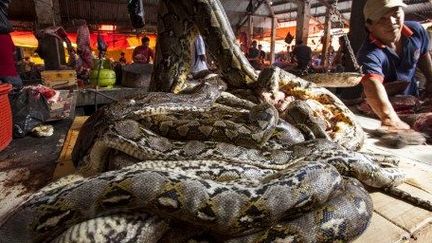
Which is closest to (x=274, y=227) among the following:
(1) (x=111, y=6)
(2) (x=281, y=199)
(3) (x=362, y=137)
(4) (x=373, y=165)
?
(2) (x=281, y=199)

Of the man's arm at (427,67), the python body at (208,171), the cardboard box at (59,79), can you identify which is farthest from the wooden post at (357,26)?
the cardboard box at (59,79)

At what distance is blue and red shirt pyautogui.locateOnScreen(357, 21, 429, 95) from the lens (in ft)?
14.8

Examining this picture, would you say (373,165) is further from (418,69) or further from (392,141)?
(418,69)

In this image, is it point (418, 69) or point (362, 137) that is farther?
point (418, 69)

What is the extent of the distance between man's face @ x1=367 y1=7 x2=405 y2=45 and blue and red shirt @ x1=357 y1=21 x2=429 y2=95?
0.11 metres

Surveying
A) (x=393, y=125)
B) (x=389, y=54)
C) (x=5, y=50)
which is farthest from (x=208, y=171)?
(x=5, y=50)

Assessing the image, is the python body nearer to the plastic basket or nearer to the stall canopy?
the plastic basket

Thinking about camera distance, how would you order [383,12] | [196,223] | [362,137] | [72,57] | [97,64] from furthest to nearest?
[72,57] < [97,64] < [383,12] < [362,137] < [196,223]

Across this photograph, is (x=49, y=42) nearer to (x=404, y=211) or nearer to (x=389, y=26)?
(x=389, y=26)

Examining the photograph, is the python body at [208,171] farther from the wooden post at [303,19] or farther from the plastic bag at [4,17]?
the wooden post at [303,19]

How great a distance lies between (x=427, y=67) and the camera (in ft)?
17.2

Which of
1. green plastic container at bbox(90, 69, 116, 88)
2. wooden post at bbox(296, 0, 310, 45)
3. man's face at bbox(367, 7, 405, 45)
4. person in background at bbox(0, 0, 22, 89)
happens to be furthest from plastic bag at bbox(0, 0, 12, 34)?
wooden post at bbox(296, 0, 310, 45)

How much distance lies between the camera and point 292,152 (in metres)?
2.15

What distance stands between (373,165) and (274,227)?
112cm
